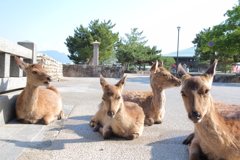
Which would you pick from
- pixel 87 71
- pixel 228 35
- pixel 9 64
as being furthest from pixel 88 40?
pixel 9 64

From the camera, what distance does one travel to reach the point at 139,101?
225 inches

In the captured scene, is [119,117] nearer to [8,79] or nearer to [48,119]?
[48,119]

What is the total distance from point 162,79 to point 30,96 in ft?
9.99

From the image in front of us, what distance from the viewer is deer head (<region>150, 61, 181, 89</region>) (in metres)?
5.27

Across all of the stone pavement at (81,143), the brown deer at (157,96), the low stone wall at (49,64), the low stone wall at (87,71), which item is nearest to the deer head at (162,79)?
the brown deer at (157,96)

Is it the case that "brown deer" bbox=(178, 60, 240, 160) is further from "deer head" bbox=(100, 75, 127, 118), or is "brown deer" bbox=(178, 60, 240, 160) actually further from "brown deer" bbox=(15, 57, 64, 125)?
"brown deer" bbox=(15, 57, 64, 125)

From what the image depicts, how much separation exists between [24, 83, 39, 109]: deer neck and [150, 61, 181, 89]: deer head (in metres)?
2.78

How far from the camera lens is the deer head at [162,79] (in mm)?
5265

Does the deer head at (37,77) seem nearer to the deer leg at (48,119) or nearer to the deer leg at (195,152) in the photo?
the deer leg at (48,119)

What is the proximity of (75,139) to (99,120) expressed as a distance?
92cm

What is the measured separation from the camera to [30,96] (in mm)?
4863

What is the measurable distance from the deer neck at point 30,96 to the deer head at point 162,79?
109 inches

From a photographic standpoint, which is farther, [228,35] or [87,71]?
[87,71]

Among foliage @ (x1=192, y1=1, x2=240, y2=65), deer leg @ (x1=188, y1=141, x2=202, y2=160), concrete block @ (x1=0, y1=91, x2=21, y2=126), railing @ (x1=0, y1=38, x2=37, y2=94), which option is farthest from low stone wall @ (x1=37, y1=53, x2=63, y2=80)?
foliage @ (x1=192, y1=1, x2=240, y2=65)
